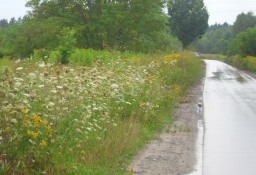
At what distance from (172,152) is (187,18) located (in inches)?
2426

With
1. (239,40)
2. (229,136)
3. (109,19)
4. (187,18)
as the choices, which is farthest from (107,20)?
(187,18)

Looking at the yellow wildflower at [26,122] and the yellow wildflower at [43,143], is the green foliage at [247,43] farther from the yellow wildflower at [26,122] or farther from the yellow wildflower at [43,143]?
the yellow wildflower at [26,122]

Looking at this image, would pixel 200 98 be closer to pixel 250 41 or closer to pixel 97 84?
pixel 97 84

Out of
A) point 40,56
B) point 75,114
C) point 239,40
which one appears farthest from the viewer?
point 239,40

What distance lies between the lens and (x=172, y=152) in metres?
9.88

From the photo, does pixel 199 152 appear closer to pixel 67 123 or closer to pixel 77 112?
pixel 77 112

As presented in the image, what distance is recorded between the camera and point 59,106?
6926 millimetres

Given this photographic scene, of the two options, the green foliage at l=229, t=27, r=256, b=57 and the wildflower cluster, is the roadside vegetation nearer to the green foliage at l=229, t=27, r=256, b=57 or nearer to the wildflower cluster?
the wildflower cluster

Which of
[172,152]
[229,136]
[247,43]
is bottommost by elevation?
[229,136]

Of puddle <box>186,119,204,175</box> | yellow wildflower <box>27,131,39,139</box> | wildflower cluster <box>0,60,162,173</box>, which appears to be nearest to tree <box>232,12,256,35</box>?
puddle <box>186,119,204,175</box>

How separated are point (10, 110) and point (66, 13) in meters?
36.3

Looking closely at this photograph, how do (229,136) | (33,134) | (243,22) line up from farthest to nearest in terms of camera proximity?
(243,22) < (229,136) < (33,134)

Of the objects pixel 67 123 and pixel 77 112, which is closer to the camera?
pixel 67 123

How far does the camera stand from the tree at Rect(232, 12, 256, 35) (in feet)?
340
